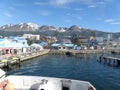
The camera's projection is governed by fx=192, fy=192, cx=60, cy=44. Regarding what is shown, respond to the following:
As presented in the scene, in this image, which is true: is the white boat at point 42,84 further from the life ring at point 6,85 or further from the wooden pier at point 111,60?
the wooden pier at point 111,60

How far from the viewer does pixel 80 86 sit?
630 inches

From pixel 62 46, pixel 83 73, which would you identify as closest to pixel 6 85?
pixel 83 73

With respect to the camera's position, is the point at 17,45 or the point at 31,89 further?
the point at 17,45

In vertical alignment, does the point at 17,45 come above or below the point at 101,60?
above

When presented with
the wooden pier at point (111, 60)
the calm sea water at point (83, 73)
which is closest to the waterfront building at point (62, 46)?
the wooden pier at point (111, 60)

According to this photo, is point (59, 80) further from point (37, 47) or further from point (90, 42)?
point (90, 42)

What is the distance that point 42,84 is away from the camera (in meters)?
16.2

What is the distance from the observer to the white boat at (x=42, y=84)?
52.7ft

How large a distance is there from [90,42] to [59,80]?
567 feet

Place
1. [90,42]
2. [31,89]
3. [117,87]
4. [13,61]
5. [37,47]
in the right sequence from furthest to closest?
[90,42], [37,47], [13,61], [117,87], [31,89]

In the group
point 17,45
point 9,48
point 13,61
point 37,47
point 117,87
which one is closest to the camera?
point 117,87

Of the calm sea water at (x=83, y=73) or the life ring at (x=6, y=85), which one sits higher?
the life ring at (x=6, y=85)

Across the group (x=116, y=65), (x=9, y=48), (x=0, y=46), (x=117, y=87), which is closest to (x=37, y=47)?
(x=9, y=48)

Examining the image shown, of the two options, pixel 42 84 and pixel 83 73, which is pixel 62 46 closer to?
pixel 83 73
